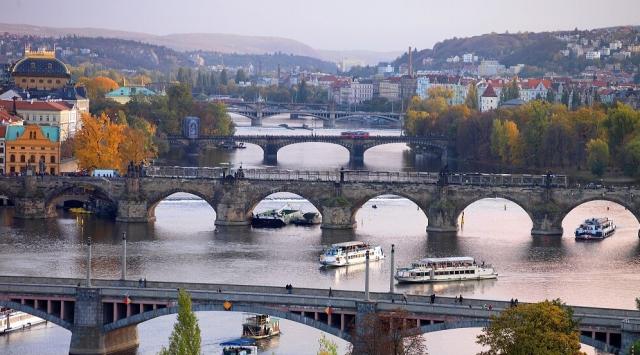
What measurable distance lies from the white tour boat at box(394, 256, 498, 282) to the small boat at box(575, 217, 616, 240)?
380 inches

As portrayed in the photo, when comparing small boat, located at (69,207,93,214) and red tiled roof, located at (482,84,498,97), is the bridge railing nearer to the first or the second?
small boat, located at (69,207,93,214)

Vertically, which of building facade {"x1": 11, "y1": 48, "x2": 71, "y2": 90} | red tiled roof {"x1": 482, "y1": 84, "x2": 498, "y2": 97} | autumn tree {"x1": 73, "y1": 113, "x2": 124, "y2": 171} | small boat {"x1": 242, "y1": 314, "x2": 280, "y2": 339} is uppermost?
building facade {"x1": 11, "y1": 48, "x2": 71, "y2": 90}

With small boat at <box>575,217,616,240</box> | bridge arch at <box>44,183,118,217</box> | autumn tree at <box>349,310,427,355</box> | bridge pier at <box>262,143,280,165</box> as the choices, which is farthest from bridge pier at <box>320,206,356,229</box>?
bridge pier at <box>262,143,280,165</box>

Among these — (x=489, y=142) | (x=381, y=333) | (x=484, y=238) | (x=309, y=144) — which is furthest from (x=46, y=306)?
(x=309, y=144)

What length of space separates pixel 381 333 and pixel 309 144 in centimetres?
8267

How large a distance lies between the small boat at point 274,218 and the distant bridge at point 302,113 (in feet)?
239

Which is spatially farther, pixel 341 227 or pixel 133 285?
pixel 341 227

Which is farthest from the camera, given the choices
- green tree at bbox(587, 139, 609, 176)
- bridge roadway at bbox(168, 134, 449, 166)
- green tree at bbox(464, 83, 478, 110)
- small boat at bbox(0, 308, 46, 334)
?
green tree at bbox(464, 83, 478, 110)

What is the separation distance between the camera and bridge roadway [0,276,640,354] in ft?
136

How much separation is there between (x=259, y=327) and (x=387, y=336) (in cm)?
683

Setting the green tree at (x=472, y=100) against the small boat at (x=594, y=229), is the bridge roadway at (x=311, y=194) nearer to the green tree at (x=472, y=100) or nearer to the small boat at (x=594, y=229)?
the small boat at (x=594, y=229)

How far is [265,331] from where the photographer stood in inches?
1800

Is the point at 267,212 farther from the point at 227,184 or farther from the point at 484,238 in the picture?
the point at 484,238

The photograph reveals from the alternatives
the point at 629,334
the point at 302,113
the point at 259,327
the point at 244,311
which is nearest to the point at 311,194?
the point at 259,327
